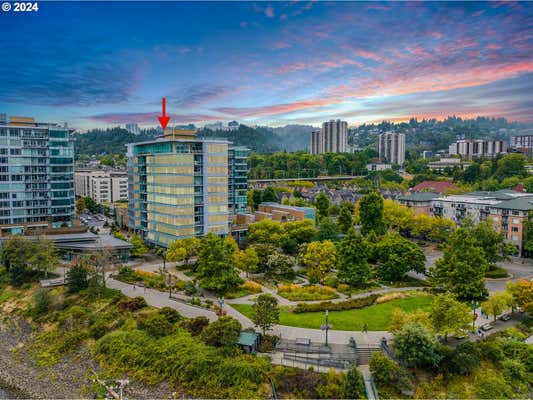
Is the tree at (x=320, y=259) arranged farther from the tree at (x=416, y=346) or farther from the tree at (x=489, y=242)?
the tree at (x=489, y=242)

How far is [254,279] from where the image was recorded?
40938mm

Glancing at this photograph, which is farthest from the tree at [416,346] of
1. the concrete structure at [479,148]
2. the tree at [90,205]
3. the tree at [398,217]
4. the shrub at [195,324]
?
the concrete structure at [479,148]

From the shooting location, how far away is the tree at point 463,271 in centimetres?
3316

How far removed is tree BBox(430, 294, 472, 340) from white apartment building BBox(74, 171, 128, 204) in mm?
83490

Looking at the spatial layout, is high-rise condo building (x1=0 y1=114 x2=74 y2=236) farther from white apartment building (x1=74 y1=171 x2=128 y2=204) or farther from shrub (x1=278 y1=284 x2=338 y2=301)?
shrub (x1=278 y1=284 x2=338 y2=301)

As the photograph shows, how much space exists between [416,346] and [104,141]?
185 meters

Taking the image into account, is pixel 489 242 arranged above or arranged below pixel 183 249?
above

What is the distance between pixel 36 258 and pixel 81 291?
8029mm

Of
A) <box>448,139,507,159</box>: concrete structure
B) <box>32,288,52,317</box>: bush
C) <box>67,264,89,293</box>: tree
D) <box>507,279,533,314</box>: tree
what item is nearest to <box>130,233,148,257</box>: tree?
<box>67,264,89,293</box>: tree

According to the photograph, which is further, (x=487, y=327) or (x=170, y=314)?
(x=170, y=314)

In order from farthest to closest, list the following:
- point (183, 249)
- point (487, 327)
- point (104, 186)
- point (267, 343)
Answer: point (104, 186) → point (183, 249) → point (487, 327) → point (267, 343)

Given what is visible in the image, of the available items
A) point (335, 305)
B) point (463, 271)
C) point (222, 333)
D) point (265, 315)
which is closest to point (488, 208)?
point (463, 271)

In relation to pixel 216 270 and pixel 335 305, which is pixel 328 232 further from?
pixel 216 270

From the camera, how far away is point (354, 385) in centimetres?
2186
